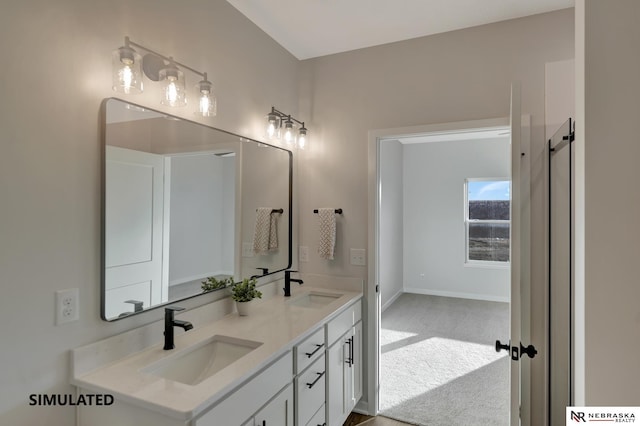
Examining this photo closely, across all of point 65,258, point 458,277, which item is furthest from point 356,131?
point 458,277

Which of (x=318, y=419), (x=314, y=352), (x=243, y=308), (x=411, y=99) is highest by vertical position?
(x=411, y=99)

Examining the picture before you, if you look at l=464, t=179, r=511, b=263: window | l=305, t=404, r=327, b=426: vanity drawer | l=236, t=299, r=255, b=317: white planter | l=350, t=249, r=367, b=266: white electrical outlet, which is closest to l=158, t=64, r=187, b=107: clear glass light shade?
l=236, t=299, r=255, b=317: white planter

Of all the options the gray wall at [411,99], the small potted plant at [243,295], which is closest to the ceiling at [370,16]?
the gray wall at [411,99]

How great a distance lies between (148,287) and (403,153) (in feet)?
17.8

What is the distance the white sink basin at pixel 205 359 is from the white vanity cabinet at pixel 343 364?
60cm

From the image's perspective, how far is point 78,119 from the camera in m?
1.27

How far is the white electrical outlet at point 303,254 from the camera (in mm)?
2793

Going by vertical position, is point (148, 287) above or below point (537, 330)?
above

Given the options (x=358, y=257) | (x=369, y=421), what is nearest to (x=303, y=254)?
(x=358, y=257)

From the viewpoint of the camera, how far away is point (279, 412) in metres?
1.53

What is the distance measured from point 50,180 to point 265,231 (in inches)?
54.1

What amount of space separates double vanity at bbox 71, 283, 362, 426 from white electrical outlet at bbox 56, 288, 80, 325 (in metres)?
Result: 0.13

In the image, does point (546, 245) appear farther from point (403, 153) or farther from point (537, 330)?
point (403, 153)

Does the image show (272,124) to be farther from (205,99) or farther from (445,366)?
(445,366)
